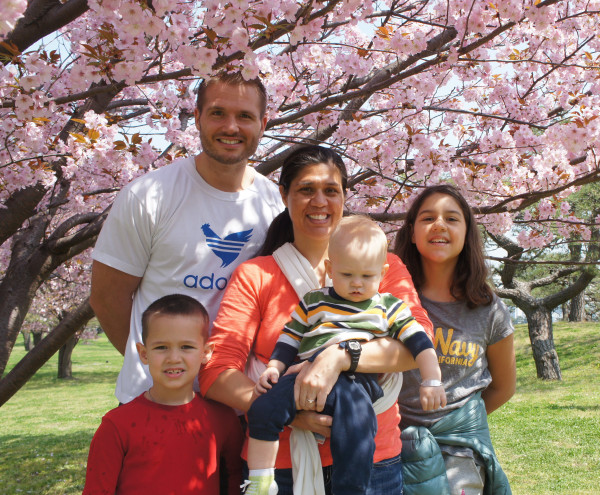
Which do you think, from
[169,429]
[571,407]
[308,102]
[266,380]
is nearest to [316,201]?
[266,380]

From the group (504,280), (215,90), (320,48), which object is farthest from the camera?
(504,280)

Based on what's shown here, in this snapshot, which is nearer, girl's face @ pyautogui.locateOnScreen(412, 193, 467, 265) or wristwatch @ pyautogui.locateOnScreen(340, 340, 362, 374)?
wristwatch @ pyautogui.locateOnScreen(340, 340, 362, 374)

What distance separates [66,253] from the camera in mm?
5020

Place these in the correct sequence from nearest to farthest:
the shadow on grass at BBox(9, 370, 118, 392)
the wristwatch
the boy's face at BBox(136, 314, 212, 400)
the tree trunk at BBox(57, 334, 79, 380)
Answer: the wristwatch < the boy's face at BBox(136, 314, 212, 400) < the shadow on grass at BBox(9, 370, 118, 392) < the tree trunk at BBox(57, 334, 79, 380)

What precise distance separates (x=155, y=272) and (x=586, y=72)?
5683mm

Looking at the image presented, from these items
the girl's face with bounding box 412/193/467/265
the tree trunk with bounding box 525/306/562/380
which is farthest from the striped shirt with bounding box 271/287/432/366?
the tree trunk with bounding box 525/306/562/380

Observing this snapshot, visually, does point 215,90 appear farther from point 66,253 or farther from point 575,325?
point 575,325

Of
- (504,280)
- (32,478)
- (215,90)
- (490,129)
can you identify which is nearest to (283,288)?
(215,90)

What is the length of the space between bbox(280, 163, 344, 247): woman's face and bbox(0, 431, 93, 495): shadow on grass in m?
5.81

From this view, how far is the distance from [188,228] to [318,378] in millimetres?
800

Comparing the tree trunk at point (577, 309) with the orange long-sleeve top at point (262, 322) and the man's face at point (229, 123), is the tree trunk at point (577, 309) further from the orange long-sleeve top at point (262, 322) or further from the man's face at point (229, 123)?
the man's face at point (229, 123)

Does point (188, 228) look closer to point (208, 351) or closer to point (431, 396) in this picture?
point (208, 351)

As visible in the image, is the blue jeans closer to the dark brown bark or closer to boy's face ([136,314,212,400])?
boy's face ([136,314,212,400])

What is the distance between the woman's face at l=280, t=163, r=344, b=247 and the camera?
211cm
